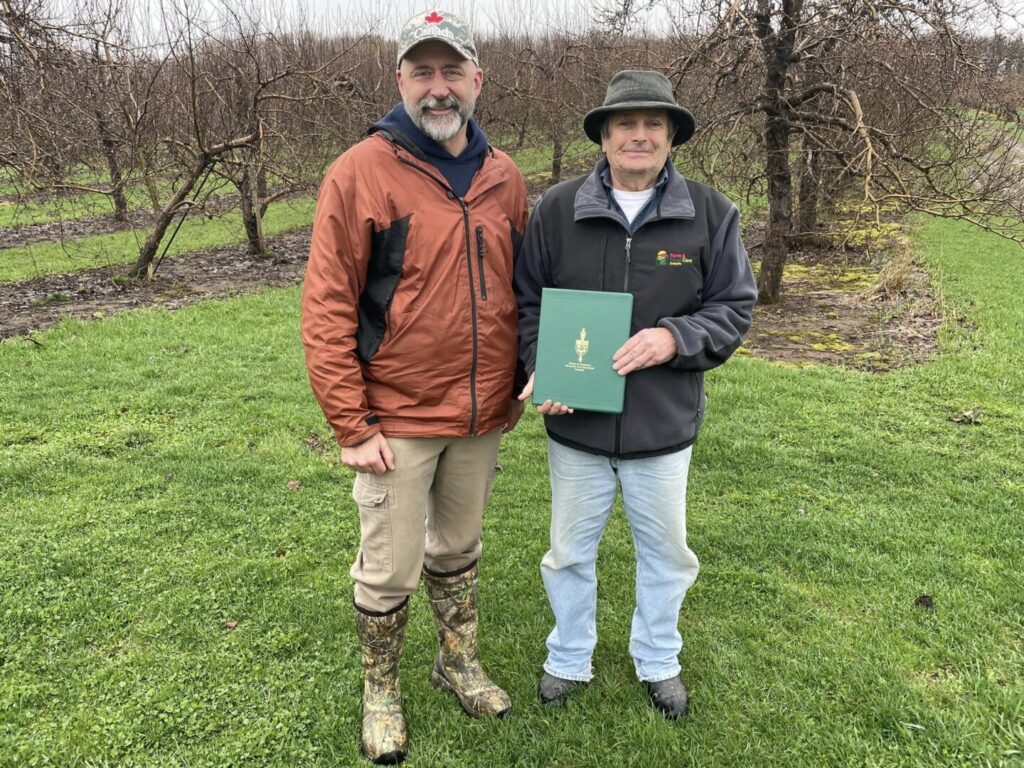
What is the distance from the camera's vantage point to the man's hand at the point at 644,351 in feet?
7.13

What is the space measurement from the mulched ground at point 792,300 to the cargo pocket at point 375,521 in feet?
17.4

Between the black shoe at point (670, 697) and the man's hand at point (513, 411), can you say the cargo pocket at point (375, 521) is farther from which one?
the black shoe at point (670, 697)

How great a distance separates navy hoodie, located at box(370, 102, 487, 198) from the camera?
87.5 inches

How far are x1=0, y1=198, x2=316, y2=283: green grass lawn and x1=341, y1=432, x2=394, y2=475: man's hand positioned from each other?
906 centimetres

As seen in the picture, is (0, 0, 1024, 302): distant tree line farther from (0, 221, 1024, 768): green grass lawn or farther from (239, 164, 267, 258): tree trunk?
(0, 221, 1024, 768): green grass lawn

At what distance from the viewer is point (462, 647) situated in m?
2.70

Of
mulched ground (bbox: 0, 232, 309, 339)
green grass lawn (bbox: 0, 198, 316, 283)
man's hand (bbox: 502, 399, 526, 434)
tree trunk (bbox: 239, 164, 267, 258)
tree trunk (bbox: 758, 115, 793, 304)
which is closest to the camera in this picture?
man's hand (bbox: 502, 399, 526, 434)

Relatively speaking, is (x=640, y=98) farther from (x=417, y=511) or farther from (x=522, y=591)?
(x=522, y=591)

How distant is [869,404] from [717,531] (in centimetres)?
246

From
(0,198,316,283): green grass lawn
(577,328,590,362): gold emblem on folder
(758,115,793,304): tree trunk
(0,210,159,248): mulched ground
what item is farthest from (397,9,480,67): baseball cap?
(0,210,159,248): mulched ground

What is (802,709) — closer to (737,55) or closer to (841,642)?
(841,642)

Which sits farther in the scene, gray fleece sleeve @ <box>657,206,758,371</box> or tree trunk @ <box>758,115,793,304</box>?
tree trunk @ <box>758,115,793,304</box>

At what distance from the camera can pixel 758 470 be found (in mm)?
4477

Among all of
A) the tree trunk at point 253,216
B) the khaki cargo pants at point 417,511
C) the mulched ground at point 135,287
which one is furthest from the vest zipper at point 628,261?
the tree trunk at point 253,216
